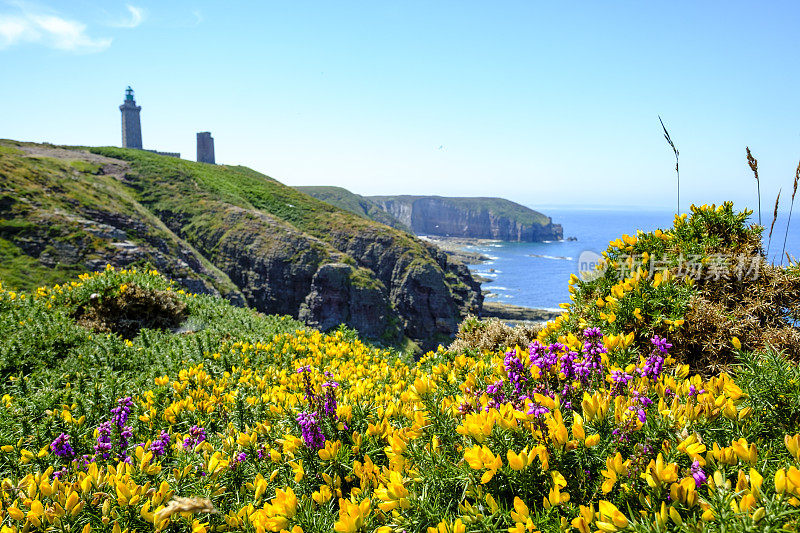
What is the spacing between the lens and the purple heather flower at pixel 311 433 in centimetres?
261

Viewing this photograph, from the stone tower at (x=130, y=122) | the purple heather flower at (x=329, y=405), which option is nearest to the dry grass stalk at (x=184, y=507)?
the purple heather flower at (x=329, y=405)

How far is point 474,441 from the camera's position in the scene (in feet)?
7.11

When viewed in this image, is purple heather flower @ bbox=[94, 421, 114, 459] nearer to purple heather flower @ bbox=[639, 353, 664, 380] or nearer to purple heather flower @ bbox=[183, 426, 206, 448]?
purple heather flower @ bbox=[183, 426, 206, 448]

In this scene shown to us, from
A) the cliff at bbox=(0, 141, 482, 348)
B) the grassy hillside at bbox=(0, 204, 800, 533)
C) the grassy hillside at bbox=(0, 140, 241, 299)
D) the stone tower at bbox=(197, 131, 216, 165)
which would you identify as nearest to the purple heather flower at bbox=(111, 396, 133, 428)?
the grassy hillside at bbox=(0, 204, 800, 533)

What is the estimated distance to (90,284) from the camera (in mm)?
7891

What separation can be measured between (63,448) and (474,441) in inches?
129

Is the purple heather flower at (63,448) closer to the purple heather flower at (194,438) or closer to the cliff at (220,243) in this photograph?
the purple heather flower at (194,438)

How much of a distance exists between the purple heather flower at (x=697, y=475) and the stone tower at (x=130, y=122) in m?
130

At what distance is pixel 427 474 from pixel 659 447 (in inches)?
43.4

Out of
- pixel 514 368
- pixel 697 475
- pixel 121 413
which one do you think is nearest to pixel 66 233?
pixel 121 413

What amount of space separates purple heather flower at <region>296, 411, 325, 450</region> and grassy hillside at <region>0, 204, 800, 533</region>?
0.04ft

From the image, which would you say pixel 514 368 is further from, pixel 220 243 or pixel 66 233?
pixel 220 243

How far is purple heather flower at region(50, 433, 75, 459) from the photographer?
3.27 m

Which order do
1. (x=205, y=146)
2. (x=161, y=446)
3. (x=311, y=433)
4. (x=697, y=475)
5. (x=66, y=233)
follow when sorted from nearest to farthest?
(x=697, y=475), (x=311, y=433), (x=161, y=446), (x=66, y=233), (x=205, y=146)
